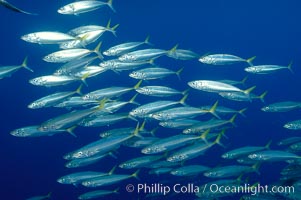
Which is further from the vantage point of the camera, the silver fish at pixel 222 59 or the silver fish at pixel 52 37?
the silver fish at pixel 222 59

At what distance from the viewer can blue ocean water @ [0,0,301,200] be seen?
15039 mm

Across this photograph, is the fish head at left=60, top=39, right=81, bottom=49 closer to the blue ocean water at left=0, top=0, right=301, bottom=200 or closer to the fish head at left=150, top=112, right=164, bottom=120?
the fish head at left=150, top=112, right=164, bottom=120

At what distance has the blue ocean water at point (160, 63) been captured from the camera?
15039 mm

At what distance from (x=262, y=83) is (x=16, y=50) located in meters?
14.4

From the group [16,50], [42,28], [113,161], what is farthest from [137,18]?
[113,161]

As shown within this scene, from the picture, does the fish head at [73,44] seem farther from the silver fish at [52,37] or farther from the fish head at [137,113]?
the fish head at [137,113]

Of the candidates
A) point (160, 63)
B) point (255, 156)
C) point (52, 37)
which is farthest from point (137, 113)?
point (160, 63)

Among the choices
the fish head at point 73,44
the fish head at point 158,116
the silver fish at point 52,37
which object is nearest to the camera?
the silver fish at point 52,37

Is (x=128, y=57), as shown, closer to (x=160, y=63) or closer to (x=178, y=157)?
(x=178, y=157)

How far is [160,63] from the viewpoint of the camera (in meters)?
18.7

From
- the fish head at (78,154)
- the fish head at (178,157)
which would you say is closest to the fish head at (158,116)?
the fish head at (178,157)

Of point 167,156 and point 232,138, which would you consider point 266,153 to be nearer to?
point 167,156

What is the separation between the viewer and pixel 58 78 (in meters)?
5.65

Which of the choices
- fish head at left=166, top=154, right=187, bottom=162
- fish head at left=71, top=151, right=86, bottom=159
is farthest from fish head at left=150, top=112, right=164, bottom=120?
fish head at left=71, top=151, right=86, bottom=159
